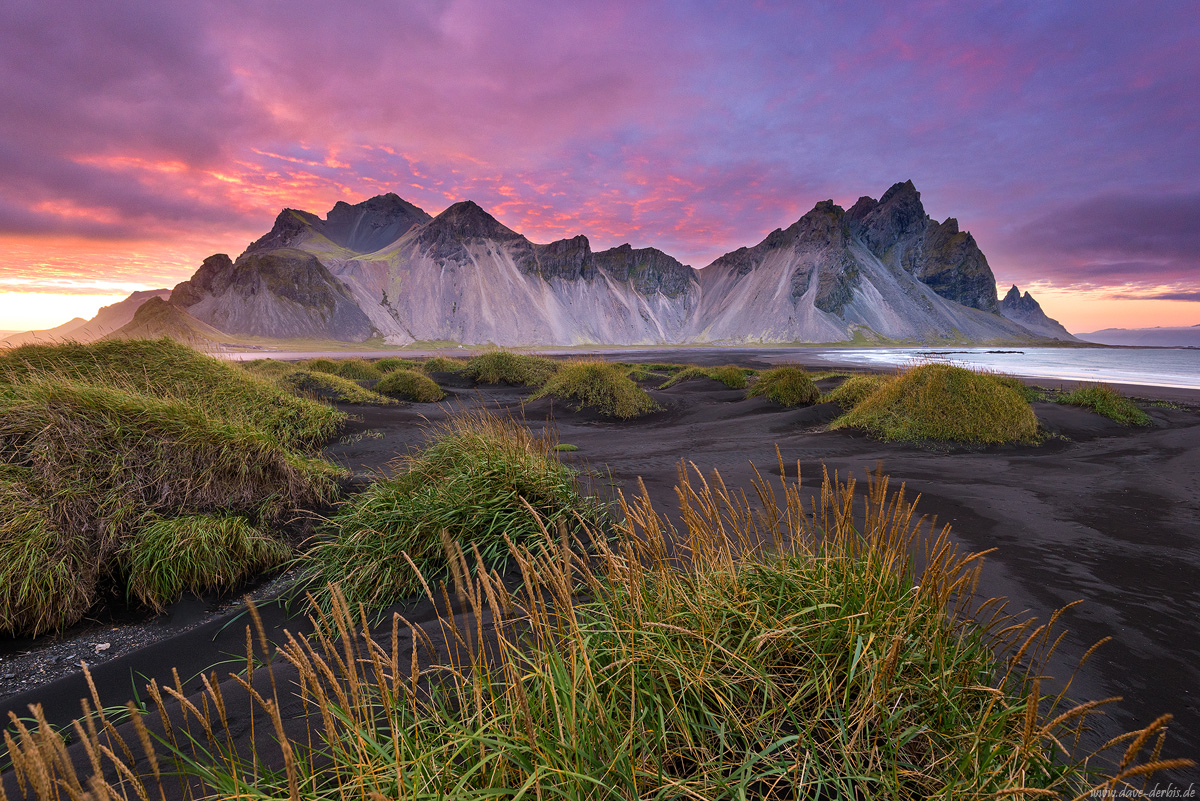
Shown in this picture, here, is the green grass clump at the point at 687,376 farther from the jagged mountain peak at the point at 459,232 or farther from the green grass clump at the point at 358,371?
the jagged mountain peak at the point at 459,232

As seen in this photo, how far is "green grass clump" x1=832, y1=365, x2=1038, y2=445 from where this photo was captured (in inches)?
399

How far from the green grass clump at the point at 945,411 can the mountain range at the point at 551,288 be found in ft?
338

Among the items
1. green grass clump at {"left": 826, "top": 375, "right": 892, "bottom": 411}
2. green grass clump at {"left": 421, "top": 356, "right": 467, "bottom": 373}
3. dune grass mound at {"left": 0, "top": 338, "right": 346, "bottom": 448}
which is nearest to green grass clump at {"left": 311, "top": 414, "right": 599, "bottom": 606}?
dune grass mound at {"left": 0, "top": 338, "right": 346, "bottom": 448}

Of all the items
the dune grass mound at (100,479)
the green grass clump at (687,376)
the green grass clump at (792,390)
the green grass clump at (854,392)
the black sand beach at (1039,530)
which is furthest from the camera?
the green grass clump at (687,376)

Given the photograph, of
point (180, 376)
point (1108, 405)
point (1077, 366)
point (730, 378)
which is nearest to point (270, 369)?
point (180, 376)

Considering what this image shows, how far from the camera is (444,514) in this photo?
4.60m

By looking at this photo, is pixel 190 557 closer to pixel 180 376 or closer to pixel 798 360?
pixel 180 376

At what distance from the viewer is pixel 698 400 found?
18.5m

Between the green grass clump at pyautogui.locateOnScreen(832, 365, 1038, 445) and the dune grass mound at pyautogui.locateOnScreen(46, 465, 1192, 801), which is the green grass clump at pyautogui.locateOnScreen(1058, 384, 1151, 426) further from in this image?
the dune grass mound at pyautogui.locateOnScreen(46, 465, 1192, 801)

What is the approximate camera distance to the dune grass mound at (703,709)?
167cm

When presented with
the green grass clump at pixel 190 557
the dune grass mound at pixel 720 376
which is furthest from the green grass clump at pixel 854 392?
the green grass clump at pixel 190 557

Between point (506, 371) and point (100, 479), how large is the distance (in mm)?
18882

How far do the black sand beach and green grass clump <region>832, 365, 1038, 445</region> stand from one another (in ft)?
1.76

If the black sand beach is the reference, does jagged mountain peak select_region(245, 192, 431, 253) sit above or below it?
above
